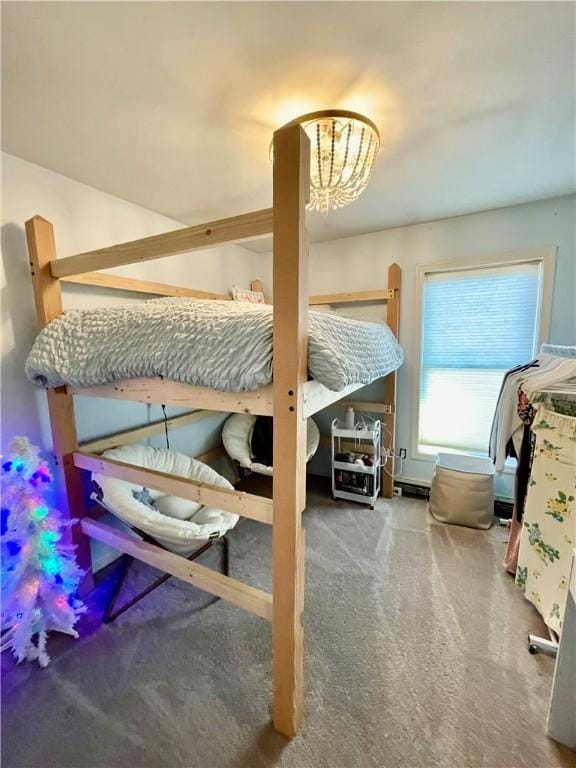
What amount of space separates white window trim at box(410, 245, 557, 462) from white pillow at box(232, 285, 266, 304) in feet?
4.35

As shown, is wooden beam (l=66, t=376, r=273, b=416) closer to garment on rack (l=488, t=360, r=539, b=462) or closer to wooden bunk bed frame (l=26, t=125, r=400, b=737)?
wooden bunk bed frame (l=26, t=125, r=400, b=737)

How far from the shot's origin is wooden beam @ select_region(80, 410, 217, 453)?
Result: 66.7 inches

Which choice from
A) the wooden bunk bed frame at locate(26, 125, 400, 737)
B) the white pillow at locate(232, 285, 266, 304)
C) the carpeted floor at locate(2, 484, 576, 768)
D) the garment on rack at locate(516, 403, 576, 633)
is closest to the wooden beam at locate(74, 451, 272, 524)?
the wooden bunk bed frame at locate(26, 125, 400, 737)

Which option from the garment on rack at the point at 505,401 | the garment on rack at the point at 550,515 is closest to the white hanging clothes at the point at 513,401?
the garment on rack at the point at 505,401

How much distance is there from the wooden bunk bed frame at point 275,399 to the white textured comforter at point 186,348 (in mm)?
64

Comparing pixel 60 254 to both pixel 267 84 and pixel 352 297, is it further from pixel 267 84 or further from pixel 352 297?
pixel 352 297

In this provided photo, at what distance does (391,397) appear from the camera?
2562 mm

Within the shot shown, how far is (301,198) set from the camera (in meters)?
0.83

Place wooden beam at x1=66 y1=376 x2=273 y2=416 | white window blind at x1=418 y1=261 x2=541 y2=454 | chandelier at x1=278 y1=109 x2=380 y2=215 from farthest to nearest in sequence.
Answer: white window blind at x1=418 y1=261 x2=541 y2=454
chandelier at x1=278 y1=109 x2=380 y2=215
wooden beam at x1=66 y1=376 x2=273 y2=416

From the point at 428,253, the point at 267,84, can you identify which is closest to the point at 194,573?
the point at 267,84

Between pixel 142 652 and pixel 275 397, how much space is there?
1295 millimetres

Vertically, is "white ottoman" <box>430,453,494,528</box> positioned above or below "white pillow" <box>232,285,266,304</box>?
below

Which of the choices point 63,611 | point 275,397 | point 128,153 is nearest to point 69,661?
point 63,611

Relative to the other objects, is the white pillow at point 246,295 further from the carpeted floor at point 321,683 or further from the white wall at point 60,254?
the carpeted floor at point 321,683
